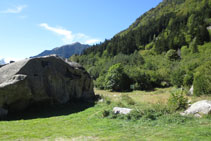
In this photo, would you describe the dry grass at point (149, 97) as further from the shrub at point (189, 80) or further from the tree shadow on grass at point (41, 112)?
the tree shadow on grass at point (41, 112)

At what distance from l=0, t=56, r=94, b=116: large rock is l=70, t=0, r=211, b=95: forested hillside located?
57.9 feet

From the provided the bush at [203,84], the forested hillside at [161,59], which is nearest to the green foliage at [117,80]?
the forested hillside at [161,59]

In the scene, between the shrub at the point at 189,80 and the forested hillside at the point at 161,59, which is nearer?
the shrub at the point at 189,80

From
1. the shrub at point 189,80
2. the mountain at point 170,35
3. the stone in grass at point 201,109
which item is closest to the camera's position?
the stone in grass at point 201,109

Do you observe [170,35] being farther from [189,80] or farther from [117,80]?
[189,80]

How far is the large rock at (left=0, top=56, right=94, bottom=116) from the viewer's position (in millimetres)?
12766

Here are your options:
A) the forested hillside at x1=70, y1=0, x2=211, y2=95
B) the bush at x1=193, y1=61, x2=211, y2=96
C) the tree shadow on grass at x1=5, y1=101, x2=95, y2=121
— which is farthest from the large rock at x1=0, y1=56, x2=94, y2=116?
the forested hillside at x1=70, y1=0, x2=211, y2=95

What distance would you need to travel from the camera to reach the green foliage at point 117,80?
4494 centimetres

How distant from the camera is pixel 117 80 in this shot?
44938 mm

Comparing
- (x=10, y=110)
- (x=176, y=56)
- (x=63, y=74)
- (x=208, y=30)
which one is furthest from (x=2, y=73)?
(x=208, y=30)

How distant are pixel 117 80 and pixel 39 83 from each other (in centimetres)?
3174

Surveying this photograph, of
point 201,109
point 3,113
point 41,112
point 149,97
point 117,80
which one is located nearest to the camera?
point 201,109

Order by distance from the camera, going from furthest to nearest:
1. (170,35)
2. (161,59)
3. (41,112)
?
(170,35) < (161,59) < (41,112)

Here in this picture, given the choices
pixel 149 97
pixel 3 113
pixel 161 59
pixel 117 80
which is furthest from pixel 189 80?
pixel 161 59
